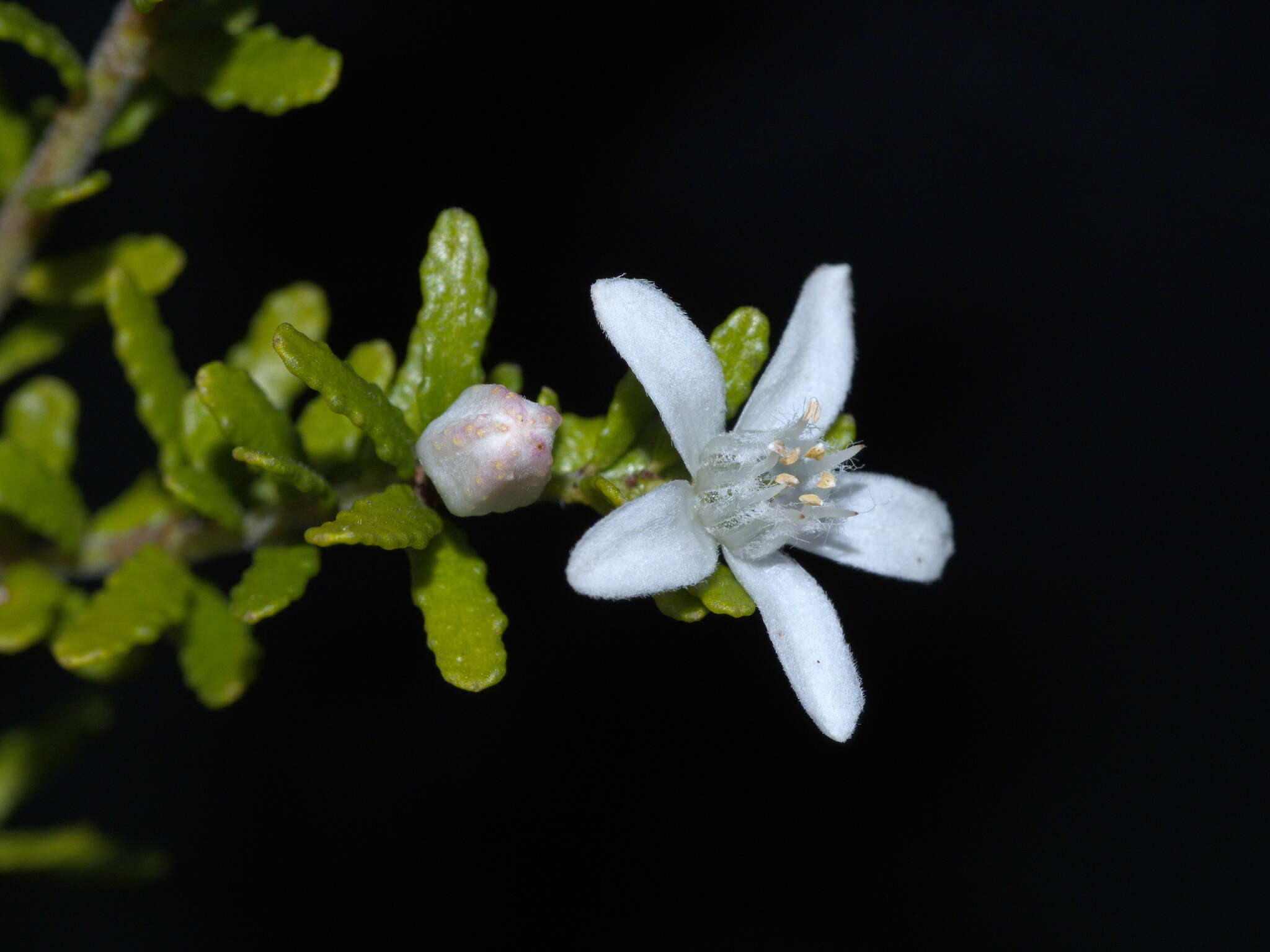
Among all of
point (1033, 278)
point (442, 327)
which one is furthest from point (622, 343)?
point (1033, 278)

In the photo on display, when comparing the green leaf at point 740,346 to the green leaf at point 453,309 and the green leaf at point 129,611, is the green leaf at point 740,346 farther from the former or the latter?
the green leaf at point 129,611

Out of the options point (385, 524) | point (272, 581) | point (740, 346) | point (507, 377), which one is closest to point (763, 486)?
point (740, 346)

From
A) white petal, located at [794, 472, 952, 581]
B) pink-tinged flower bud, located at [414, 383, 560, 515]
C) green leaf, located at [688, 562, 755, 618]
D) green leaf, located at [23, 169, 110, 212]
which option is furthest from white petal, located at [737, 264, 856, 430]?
green leaf, located at [23, 169, 110, 212]

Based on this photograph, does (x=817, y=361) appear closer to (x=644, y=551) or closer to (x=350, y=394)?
A: (x=644, y=551)

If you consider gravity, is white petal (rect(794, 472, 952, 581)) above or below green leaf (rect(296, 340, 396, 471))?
below

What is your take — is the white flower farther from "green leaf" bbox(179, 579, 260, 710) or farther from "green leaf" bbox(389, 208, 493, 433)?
"green leaf" bbox(179, 579, 260, 710)

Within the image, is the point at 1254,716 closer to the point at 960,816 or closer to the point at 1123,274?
the point at 960,816
